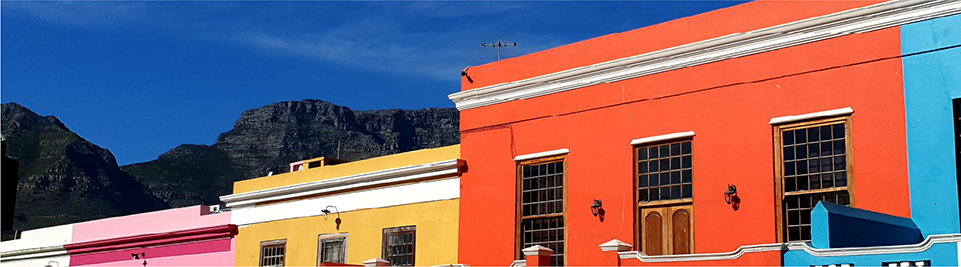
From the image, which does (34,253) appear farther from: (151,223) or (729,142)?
(729,142)

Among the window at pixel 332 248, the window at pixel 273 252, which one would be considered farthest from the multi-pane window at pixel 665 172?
the window at pixel 273 252

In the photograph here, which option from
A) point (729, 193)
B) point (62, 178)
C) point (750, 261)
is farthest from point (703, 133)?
point (62, 178)

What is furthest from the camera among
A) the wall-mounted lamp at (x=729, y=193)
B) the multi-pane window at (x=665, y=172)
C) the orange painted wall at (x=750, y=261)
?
the multi-pane window at (x=665, y=172)

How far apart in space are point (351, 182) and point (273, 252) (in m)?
2.76

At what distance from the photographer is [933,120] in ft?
38.4

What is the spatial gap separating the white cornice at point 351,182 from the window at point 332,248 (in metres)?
0.93

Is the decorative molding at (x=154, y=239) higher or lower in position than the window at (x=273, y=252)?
higher

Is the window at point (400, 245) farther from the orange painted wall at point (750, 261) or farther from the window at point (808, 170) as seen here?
the window at point (808, 170)

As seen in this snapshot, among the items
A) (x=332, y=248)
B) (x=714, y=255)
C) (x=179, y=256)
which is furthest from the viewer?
(x=179, y=256)

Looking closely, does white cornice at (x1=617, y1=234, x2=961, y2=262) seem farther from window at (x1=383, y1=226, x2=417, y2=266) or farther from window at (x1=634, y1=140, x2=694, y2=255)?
window at (x1=383, y1=226, x2=417, y2=266)

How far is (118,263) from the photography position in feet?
79.5

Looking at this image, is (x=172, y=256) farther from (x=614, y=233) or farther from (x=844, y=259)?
(x=844, y=259)

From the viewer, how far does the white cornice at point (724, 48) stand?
12164mm

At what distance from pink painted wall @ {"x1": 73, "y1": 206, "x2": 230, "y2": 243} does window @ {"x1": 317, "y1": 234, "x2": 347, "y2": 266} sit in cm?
342
